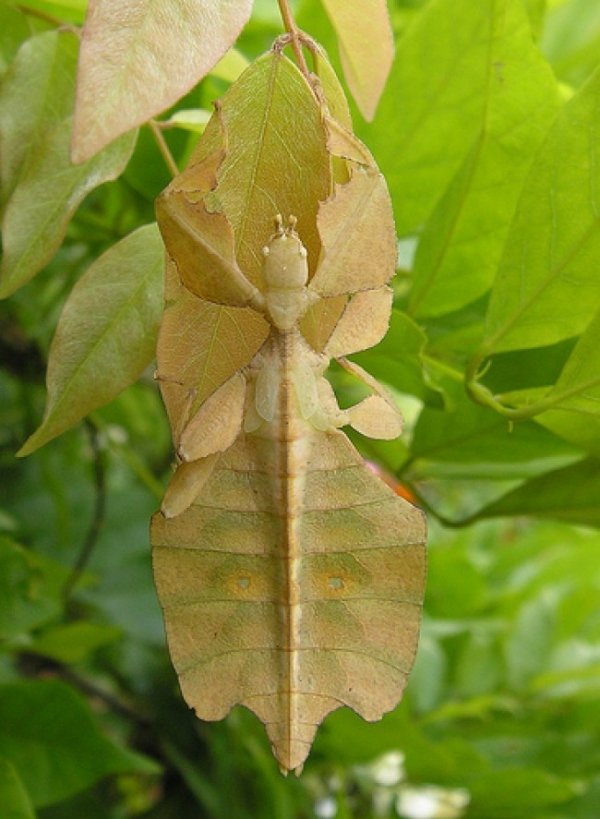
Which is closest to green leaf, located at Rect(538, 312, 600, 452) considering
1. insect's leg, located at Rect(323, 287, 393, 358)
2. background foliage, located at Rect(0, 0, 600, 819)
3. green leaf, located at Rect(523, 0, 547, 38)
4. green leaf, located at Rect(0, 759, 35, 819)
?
background foliage, located at Rect(0, 0, 600, 819)

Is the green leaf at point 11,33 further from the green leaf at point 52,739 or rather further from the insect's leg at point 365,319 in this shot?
the green leaf at point 52,739

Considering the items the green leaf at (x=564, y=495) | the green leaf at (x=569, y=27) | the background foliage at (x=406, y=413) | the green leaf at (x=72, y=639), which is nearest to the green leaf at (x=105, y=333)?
the background foliage at (x=406, y=413)

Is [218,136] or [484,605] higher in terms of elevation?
[218,136]

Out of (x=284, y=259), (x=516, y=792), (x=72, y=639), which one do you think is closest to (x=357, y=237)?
(x=284, y=259)

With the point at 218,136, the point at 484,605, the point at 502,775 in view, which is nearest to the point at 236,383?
the point at 218,136

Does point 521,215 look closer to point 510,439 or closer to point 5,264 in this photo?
point 510,439

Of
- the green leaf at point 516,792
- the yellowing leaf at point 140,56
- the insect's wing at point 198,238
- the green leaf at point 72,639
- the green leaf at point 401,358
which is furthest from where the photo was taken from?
the green leaf at point 516,792
